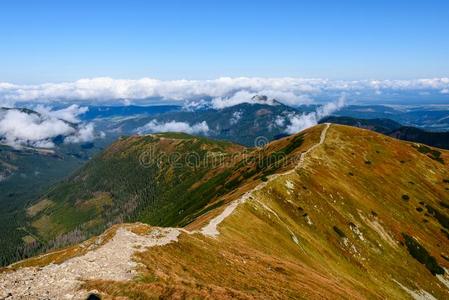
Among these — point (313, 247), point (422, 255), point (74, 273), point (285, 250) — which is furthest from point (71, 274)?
point (422, 255)

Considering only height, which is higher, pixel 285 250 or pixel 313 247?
pixel 285 250

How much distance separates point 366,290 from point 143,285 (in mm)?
71335

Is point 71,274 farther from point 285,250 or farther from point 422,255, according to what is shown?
point 422,255

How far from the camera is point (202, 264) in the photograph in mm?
60906

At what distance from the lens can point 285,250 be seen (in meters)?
97.3

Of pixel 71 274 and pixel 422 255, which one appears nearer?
pixel 71 274

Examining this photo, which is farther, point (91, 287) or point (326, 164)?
point (326, 164)

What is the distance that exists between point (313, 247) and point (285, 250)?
1952cm

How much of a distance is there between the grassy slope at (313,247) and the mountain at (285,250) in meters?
0.33

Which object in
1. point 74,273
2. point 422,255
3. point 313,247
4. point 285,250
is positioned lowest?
point 422,255

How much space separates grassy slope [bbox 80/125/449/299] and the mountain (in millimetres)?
333

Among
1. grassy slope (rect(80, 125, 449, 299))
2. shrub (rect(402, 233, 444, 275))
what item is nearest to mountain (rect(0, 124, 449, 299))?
grassy slope (rect(80, 125, 449, 299))

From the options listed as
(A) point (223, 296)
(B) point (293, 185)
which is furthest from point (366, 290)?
(A) point (223, 296)

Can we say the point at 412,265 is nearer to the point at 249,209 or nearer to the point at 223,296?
the point at 249,209
